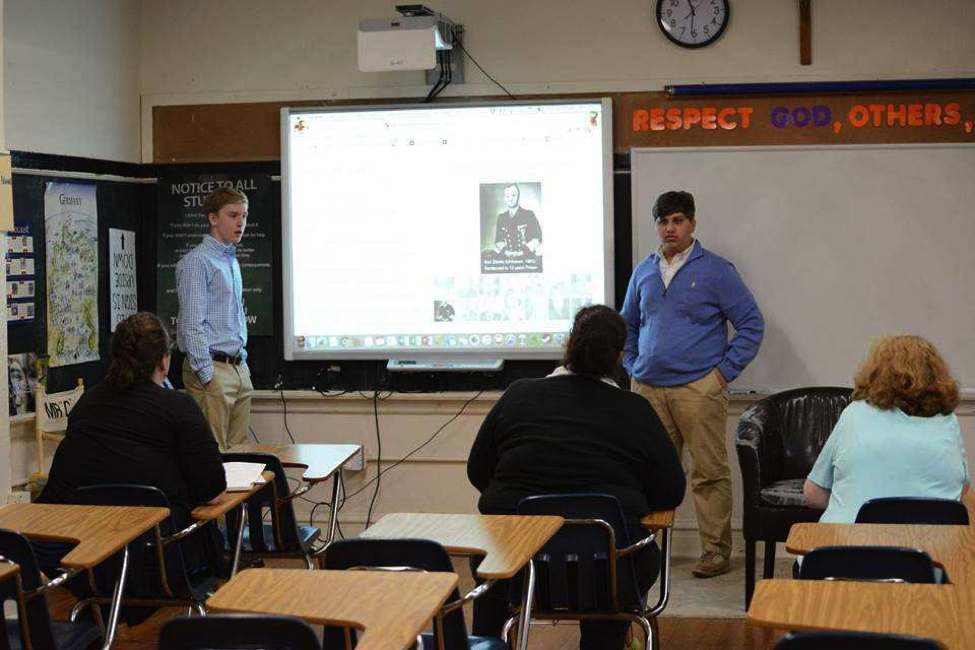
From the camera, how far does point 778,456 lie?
5.31m

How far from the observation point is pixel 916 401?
138 inches

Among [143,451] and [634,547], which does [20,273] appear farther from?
[634,547]

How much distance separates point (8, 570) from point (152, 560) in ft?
3.55

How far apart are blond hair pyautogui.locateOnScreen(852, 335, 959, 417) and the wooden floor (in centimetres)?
124

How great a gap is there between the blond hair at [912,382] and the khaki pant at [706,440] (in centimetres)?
200

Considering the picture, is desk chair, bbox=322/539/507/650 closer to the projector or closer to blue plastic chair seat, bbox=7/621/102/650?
blue plastic chair seat, bbox=7/621/102/650

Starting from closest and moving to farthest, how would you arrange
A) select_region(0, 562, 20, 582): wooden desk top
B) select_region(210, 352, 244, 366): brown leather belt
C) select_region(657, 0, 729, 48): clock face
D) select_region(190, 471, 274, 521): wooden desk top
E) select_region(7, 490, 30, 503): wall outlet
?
select_region(0, 562, 20, 582): wooden desk top < select_region(190, 471, 274, 521): wooden desk top < select_region(7, 490, 30, 503): wall outlet < select_region(210, 352, 244, 366): brown leather belt < select_region(657, 0, 729, 48): clock face

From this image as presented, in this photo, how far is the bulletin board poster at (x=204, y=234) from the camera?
20.6ft

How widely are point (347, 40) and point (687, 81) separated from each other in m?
1.77

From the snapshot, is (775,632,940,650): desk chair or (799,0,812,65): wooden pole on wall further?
(799,0,812,65): wooden pole on wall

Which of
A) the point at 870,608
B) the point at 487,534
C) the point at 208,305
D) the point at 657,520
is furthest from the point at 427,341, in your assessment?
the point at 870,608

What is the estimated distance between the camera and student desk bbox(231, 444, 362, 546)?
4230 millimetres

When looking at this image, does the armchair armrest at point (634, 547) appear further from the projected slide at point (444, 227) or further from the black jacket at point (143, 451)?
the projected slide at point (444, 227)

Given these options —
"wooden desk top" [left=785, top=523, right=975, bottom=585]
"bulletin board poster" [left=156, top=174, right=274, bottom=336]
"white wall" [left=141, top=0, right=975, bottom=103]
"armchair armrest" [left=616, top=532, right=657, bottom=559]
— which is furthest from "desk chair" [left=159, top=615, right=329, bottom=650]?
"white wall" [left=141, top=0, right=975, bottom=103]
